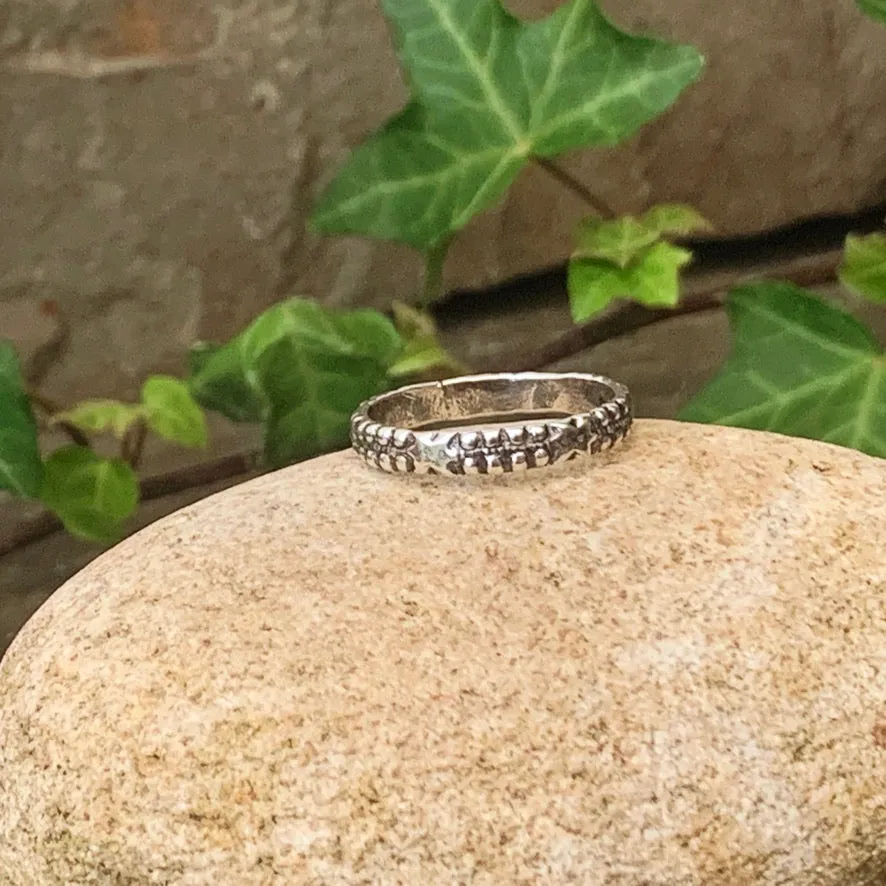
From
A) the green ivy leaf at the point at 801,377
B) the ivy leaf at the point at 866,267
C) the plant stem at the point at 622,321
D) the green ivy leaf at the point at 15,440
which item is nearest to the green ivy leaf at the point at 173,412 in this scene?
the green ivy leaf at the point at 15,440

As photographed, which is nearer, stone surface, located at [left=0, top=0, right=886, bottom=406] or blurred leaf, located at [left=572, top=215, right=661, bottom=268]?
blurred leaf, located at [left=572, top=215, right=661, bottom=268]

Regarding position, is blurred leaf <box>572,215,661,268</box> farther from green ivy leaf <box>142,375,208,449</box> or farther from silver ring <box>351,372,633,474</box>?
green ivy leaf <box>142,375,208,449</box>

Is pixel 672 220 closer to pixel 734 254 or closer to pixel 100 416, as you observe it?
pixel 734 254

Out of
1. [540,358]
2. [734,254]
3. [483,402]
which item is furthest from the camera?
[734,254]

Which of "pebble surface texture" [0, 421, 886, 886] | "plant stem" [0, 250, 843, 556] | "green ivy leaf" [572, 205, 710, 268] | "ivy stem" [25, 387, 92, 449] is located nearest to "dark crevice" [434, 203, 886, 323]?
"plant stem" [0, 250, 843, 556]

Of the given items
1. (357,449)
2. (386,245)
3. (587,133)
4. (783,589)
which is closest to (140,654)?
(357,449)

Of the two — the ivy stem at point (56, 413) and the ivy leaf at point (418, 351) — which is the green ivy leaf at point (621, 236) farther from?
the ivy stem at point (56, 413)

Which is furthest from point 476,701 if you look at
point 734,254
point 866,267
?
point 734,254
